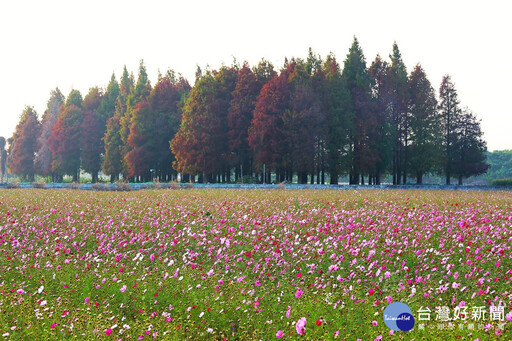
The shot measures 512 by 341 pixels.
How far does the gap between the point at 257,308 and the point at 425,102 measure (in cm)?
4734

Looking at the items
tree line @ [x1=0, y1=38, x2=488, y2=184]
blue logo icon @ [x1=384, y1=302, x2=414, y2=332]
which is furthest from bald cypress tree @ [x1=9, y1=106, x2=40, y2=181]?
blue logo icon @ [x1=384, y1=302, x2=414, y2=332]

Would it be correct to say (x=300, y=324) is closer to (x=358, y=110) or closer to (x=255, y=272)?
(x=255, y=272)

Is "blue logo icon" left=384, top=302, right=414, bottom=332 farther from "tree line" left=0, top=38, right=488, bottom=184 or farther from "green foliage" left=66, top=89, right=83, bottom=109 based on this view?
"green foliage" left=66, top=89, right=83, bottom=109

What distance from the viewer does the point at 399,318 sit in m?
6.06

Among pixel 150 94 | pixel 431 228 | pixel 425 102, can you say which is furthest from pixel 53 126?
pixel 431 228

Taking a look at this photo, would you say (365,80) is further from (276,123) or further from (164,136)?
(164,136)

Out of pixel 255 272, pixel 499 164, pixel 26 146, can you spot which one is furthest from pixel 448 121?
pixel 499 164

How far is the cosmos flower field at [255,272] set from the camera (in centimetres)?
650

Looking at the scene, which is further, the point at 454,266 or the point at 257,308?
the point at 454,266

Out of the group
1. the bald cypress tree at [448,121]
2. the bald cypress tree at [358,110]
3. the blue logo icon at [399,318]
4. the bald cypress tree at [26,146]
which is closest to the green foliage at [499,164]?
the bald cypress tree at [448,121]


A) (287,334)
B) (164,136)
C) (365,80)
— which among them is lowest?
(287,334)

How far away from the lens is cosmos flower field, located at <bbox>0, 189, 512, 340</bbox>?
6.50 m

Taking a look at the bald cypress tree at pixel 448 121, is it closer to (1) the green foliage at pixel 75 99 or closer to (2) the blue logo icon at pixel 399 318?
(2) the blue logo icon at pixel 399 318

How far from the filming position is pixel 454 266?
30.3 feet
